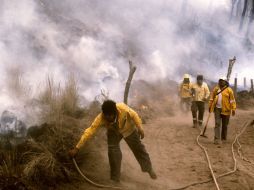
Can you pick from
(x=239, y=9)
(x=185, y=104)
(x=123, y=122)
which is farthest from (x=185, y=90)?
(x=239, y=9)

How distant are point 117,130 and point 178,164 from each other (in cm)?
236

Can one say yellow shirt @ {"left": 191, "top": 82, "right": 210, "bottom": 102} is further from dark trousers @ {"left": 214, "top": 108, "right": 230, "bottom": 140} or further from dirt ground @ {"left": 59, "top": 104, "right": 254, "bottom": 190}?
dark trousers @ {"left": 214, "top": 108, "right": 230, "bottom": 140}

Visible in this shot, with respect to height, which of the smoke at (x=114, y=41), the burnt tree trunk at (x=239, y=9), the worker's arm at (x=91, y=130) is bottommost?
the worker's arm at (x=91, y=130)

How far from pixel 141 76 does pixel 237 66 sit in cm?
1497

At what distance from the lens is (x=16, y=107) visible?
23.5 feet

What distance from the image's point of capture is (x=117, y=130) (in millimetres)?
6293

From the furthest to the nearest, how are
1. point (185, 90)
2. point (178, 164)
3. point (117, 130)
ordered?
point (185, 90), point (178, 164), point (117, 130)

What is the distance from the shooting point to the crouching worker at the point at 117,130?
589 cm

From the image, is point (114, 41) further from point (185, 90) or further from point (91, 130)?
point (91, 130)

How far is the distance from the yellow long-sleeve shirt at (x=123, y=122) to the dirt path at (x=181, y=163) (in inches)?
34.7

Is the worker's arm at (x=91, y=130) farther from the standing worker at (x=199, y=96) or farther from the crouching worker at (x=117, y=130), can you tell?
the standing worker at (x=199, y=96)

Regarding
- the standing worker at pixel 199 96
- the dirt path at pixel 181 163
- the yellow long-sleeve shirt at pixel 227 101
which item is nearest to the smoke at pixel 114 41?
the dirt path at pixel 181 163

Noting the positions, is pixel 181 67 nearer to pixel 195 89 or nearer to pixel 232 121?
pixel 232 121

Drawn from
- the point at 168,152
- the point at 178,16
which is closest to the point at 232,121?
the point at 168,152
